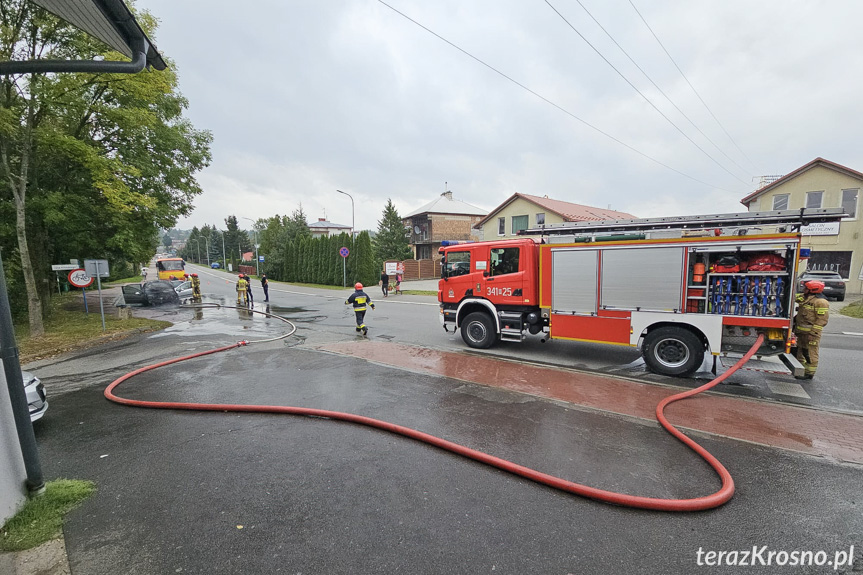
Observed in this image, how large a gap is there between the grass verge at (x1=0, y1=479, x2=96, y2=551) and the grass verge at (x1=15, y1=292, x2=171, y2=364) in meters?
8.01

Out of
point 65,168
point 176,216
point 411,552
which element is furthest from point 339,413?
point 65,168

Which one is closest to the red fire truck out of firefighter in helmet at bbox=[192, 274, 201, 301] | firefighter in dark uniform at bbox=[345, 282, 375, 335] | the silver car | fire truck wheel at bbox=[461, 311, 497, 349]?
fire truck wheel at bbox=[461, 311, 497, 349]

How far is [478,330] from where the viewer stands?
30.0ft

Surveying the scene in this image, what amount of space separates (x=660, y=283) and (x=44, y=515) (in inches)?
331

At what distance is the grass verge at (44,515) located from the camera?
8.71ft

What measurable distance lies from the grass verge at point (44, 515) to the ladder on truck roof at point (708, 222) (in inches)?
312

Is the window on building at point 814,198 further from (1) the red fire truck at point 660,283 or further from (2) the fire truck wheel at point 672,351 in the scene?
(2) the fire truck wheel at point 672,351

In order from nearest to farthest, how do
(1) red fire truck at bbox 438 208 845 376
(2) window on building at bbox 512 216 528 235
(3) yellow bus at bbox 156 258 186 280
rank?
(1) red fire truck at bbox 438 208 845 376, (3) yellow bus at bbox 156 258 186 280, (2) window on building at bbox 512 216 528 235

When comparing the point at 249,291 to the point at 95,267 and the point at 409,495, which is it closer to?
the point at 95,267

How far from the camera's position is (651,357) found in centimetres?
684

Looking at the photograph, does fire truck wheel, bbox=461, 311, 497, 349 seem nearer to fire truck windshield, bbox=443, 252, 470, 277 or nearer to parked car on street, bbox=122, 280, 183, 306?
fire truck windshield, bbox=443, 252, 470, 277

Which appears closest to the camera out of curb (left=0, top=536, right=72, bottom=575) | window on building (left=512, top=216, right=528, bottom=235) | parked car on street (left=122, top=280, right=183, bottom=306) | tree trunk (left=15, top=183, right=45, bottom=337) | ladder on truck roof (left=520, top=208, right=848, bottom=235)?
curb (left=0, top=536, right=72, bottom=575)

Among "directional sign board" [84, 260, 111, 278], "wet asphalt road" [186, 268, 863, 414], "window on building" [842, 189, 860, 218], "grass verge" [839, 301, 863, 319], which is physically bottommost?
"grass verge" [839, 301, 863, 319]

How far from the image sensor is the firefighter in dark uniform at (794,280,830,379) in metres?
6.04
